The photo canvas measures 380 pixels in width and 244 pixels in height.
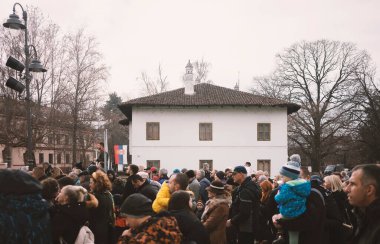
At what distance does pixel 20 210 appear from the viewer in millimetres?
3482

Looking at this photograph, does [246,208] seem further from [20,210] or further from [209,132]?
[209,132]

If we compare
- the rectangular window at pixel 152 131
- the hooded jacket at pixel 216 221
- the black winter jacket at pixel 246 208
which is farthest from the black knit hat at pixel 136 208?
the rectangular window at pixel 152 131

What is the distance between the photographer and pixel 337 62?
1774 inches

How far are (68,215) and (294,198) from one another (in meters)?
2.69

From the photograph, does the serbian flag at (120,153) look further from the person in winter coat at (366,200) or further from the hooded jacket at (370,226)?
the hooded jacket at (370,226)

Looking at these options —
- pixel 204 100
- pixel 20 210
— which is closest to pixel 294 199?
pixel 20 210

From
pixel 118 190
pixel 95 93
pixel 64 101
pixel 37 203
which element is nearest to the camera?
pixel 37 203

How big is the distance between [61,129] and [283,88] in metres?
25.2

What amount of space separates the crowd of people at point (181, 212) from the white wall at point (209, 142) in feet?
84.1

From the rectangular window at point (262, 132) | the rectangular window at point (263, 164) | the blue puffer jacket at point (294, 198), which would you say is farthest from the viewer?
the rectangular window at point (262, 132)

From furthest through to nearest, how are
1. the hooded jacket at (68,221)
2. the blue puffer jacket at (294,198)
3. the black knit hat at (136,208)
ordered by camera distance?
the blue puffer jacket at (294,198)
the hooded jacket at (68,221)
the black knit hat at (136,208)

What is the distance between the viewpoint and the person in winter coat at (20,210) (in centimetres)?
339

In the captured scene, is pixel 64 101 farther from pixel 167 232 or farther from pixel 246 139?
pixel 167 232

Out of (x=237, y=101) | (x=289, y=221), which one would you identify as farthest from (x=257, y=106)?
(x=289, y=221)
